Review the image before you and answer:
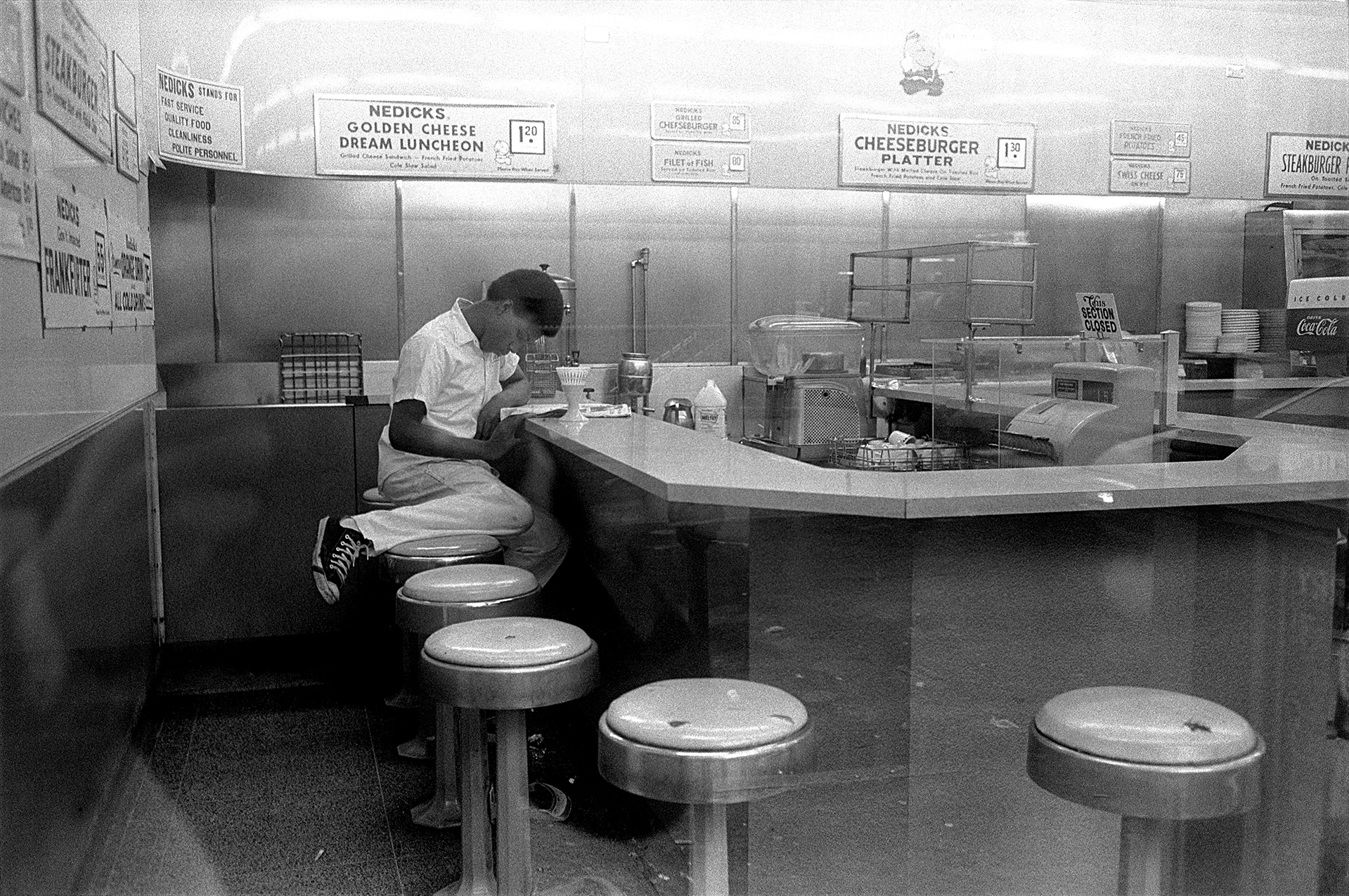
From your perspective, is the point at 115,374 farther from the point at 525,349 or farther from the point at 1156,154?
the point at 1156,154

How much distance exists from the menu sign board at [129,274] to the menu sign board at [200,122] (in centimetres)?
55

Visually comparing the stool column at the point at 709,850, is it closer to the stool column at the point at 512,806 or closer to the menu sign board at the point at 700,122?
the stool column at the point at 512,806

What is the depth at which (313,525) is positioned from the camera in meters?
4.03

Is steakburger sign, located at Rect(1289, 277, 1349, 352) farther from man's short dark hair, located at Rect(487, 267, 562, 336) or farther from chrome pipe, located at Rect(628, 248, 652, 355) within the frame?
chrome pipe, located at Rect(628, 248, 652, 355)

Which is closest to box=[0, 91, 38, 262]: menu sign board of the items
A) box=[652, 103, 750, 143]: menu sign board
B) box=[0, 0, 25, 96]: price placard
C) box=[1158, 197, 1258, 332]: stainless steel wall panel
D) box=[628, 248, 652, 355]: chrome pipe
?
box=[0, 0, 25, 96]: price placard

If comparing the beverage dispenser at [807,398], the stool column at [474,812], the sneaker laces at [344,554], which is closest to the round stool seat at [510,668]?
the stool column at [474,812]

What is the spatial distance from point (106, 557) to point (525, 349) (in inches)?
57.7

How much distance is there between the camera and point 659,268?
458cm

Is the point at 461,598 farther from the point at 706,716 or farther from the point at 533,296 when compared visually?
the point at 533,296

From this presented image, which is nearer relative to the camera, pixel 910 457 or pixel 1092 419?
pixel 1092 419

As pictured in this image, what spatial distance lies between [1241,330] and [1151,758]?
8.01 ft

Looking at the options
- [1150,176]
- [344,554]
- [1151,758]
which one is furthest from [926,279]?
[1151,758]

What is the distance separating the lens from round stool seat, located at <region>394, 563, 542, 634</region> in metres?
2.44

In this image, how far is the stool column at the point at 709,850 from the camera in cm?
162
